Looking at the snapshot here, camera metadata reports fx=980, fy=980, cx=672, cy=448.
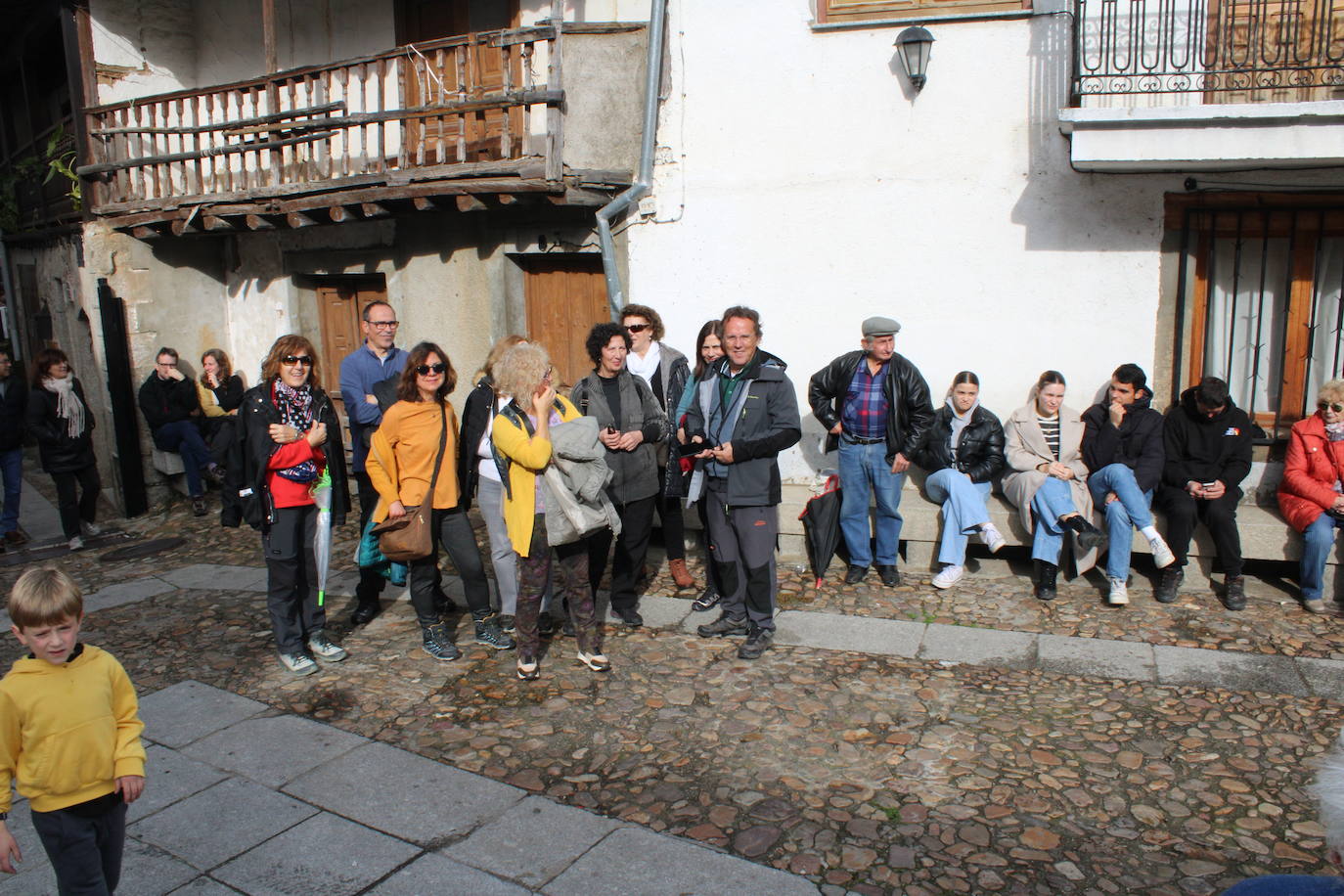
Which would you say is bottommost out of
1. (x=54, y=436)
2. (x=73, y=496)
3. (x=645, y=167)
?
(x=73, y=496)

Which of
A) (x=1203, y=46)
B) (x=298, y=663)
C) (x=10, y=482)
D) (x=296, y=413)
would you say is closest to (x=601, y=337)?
(x=296, y=413)

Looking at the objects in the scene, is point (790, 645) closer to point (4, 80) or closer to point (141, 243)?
point (141, 243)

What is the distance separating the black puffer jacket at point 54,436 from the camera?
27.7 ft

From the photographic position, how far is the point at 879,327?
6449 millimetres

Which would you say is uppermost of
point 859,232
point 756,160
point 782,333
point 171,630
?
point 756,160

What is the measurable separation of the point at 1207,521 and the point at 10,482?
964 centimetres

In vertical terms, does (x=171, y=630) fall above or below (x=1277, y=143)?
below

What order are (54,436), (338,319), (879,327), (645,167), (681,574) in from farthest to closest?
(338,319) → (54,436) → (645,167) → (681,574) → (879,327)

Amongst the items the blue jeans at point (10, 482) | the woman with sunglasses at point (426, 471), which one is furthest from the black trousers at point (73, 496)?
the woman with sunglasses at point (426, 471)

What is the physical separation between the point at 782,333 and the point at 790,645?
313 centimetres

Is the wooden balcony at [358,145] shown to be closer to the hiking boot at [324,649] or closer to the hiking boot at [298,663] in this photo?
the hiking boot at [324,649]

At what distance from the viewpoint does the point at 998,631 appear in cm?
562

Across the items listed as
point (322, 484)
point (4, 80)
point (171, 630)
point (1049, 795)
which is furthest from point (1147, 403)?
point (4, 80)

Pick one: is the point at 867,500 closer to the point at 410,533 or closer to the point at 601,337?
the point at 601,337
